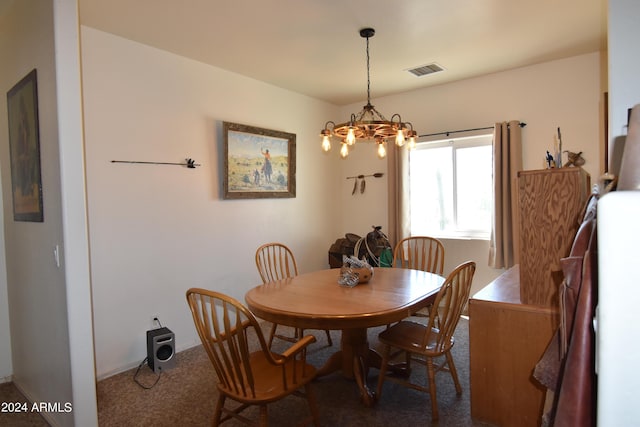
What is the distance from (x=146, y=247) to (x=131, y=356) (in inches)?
33.9

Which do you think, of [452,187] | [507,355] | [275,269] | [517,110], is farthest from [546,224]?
[452,187]

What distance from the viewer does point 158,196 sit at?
2.98 metres

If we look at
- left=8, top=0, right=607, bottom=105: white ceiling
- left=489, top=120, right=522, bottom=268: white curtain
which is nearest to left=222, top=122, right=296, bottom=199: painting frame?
left=8, top=0, right=607, bottom=105: white ceiling

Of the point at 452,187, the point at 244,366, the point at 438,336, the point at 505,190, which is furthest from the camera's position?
the point at 452,187

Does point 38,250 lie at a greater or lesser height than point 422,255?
greater

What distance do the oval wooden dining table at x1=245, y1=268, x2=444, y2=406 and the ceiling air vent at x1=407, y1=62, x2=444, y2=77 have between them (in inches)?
80.3

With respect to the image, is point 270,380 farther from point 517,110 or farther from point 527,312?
point 517,110

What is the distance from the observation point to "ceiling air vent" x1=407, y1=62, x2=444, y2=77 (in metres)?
3.46

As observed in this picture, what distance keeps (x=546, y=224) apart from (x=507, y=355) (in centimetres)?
72

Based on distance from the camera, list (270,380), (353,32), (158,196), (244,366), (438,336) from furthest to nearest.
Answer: (158,196), (353,32), (438,336), (270,380), (244,366)

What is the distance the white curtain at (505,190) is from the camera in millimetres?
3498

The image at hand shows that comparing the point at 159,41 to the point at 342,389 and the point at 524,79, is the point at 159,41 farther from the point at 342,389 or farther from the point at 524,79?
the point at 524,79

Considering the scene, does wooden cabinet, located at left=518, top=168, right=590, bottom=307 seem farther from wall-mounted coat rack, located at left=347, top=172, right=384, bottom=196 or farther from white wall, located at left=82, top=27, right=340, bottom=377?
wall-mounted coat rack, located at left=347, top=172, right=384, bottom=196

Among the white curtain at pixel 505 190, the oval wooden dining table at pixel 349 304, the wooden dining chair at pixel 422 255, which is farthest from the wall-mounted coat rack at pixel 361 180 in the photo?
the oval wooden dining table at pixel 349 304
